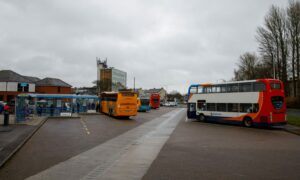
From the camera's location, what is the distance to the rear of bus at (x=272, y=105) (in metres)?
19.3

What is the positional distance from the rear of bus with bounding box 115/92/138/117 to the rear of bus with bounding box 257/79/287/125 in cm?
1320

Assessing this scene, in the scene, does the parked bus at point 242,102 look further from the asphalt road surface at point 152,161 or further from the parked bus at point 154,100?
the parked bus at point 154,100

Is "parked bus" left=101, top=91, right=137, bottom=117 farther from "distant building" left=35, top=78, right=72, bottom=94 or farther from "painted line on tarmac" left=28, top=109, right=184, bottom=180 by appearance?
"distant building" left=35, top=78, right=72, bottom=94

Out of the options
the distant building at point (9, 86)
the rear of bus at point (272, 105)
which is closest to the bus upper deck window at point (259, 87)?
the rear of bus at point (272, 105)

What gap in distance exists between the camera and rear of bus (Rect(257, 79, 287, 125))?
63.2 feet

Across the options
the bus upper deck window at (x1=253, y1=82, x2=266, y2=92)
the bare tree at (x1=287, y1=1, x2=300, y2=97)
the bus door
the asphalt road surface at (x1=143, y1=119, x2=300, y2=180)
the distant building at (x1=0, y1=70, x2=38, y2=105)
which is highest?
the bare tree at (x1=287, y1=1, x2=300, y2=97)

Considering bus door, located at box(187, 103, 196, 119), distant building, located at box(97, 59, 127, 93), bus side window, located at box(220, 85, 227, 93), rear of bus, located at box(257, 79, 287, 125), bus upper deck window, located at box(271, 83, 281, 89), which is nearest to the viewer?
rear of bus, located at box(257, 79, 287, 125)

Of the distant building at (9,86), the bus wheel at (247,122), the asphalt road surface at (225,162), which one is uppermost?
the distant building at (9,86)

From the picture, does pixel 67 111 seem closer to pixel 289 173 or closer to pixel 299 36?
pixel 289 173

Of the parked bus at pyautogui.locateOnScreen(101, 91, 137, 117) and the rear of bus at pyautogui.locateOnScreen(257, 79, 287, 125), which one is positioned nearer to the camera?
the rear of bus at pyautogui.locateOnScreen(257, 79, 287, 125)

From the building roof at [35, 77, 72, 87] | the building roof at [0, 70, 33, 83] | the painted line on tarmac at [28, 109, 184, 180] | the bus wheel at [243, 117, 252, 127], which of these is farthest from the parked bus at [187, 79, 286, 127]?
the building roof at [35, 77, 72, 87]

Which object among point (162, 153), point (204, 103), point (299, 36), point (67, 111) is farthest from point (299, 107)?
point (162, 153)

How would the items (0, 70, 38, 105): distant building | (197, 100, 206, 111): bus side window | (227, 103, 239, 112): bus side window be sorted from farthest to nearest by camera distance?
(0, 70, 38, 105): distant building → (197, 100, 206, 111): bus side window → (227, 103, 239, 112): bus side window

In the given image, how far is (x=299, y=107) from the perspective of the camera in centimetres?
4131
